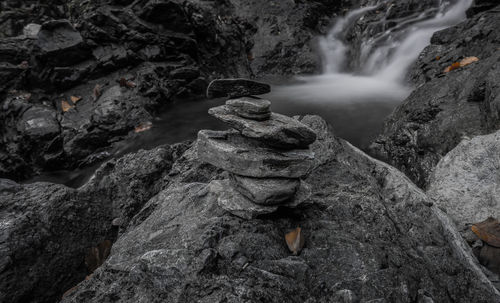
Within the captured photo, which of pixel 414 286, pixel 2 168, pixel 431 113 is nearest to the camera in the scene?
pixel 414 286

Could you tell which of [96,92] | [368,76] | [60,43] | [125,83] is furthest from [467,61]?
[60,43]

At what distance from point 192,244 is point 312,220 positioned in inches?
53.8

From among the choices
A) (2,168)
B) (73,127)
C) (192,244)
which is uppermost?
(192,244)

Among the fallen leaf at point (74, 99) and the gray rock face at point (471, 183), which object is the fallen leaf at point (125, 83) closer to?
the fallen leaf at point (74, 99)

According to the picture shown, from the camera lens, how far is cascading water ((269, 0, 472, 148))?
405 inches

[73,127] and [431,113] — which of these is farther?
[73,127]

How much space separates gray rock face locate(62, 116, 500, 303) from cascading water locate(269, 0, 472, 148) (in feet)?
16.6

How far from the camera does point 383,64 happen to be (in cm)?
1362

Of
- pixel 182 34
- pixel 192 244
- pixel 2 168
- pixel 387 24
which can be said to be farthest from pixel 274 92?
pixel 192 244

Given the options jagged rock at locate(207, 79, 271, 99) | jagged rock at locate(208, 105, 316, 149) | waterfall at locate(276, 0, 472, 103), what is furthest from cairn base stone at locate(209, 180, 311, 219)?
waterfall at locate(276, 0, 472, 103)

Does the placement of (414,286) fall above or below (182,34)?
below

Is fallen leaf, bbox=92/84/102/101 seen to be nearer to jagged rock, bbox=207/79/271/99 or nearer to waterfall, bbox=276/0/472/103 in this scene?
waterfall, bbox=276/0/472/103

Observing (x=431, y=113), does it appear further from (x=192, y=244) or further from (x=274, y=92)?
(x=274, y=92)

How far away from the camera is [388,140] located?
25.2 ft
